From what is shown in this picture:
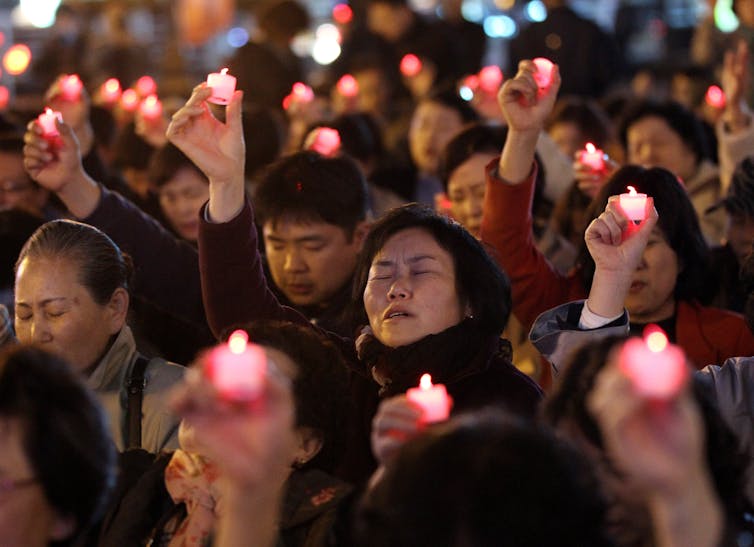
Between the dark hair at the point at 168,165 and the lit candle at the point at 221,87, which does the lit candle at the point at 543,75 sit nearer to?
the lit candle at the point at 221,87

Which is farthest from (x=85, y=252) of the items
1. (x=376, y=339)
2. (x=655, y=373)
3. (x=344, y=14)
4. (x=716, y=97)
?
(x=344, y=14)

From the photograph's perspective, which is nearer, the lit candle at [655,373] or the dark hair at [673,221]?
the lit candle at [655,373]

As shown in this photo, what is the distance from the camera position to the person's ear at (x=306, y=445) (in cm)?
265

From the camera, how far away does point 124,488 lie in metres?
2.65

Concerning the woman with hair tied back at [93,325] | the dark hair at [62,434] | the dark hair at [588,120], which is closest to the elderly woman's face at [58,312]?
the woman with hair tied back at [93,325]

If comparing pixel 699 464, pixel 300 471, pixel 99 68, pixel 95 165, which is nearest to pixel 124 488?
pixel 300 471

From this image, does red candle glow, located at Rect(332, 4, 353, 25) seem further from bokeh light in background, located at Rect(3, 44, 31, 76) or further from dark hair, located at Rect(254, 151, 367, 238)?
dark hair, located at Rect(254, 151, 367, 238)

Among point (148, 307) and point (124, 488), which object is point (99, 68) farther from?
point (124, 488)

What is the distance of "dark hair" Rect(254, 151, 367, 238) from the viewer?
4043 mm

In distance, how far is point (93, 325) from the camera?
3.30 meters

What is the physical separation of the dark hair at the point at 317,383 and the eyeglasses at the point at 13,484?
61 centimetres

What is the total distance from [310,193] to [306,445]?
1488mm

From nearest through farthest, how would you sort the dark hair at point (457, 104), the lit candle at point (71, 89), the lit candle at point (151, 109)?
the lit candle at point (71, 89) → the lit candle at point (151, 109) → the dark hair at point (457, 104)

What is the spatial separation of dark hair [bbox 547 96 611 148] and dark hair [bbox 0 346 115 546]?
13.6 feet
